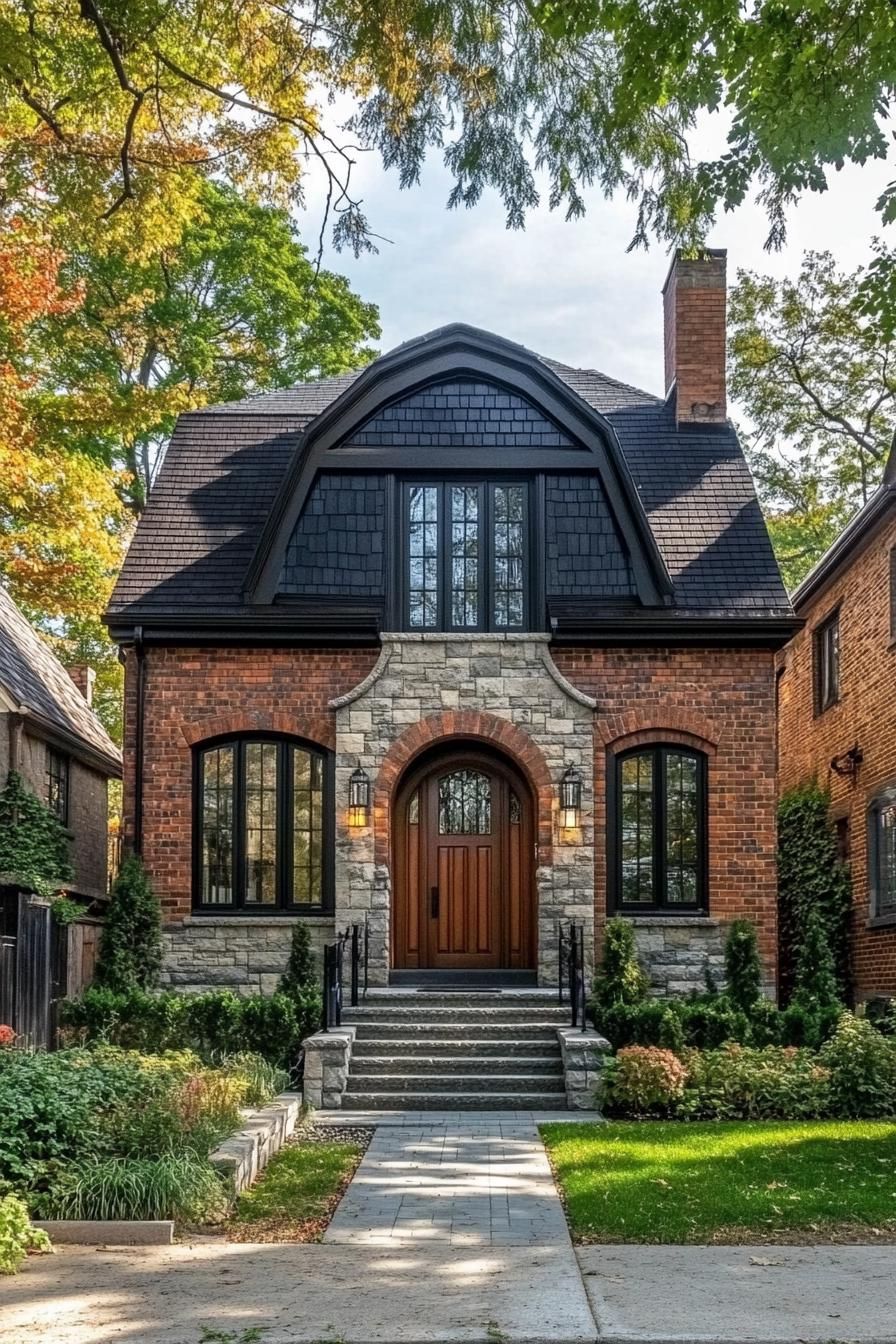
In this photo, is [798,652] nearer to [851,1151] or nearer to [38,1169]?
[851,1151]

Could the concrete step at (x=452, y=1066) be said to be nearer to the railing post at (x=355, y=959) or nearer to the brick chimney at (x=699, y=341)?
the railing post at (x=355, y=959)

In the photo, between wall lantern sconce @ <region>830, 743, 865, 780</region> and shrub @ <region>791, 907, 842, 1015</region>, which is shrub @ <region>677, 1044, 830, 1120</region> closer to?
shrub @ <region>791, 907, 842, 1015</region>

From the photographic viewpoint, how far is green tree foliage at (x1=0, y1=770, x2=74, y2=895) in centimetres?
1539

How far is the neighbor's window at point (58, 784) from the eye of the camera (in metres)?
18.9

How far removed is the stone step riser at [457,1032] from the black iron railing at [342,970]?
1.08 feet

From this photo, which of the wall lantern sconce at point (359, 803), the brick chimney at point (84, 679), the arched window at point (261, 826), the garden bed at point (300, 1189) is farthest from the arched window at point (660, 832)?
the brick chimney at point (84, 679)

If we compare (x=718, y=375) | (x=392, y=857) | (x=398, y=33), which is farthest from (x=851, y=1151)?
(x=718, y=375)

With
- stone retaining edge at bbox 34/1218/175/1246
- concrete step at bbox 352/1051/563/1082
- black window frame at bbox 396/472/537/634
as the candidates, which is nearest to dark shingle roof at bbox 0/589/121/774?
black window frame at bbox 396/472/537/634

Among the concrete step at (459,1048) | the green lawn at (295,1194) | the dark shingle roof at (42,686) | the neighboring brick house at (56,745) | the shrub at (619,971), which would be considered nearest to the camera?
the green lawn at (295,1194)

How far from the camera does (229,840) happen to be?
16.0 m

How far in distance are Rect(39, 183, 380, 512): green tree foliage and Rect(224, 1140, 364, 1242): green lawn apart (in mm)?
16724

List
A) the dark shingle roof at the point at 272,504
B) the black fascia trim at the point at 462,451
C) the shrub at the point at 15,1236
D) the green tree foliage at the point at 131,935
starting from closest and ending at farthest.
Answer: the shrub at the point at 15,1236 → the green tree foliage at the point at 131,935 → the black fascia trim at the point at 462,451 → the dark shingle roof at the point at 272,504

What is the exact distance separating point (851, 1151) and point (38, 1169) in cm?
561

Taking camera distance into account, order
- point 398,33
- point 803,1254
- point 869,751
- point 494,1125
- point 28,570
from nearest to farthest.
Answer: point 803,1254
point 398,33
point 494,1125
point 869,751
point 28,570
